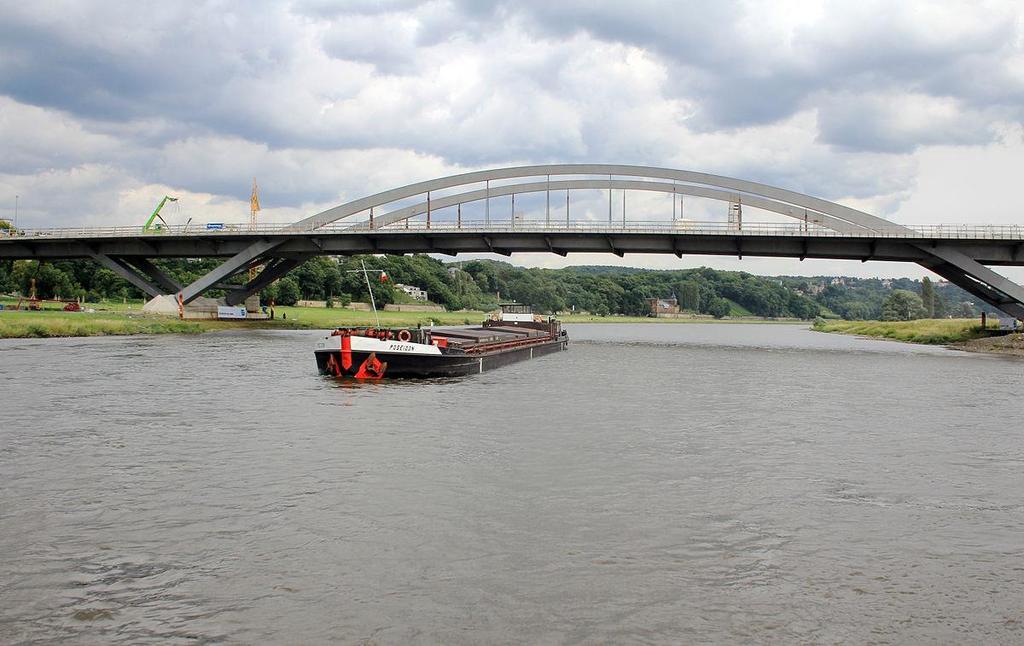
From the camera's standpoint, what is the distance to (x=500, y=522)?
9867mm

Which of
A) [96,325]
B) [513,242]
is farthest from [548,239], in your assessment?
[96,325]

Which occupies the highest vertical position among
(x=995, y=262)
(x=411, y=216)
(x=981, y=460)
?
(x=411, y=216)

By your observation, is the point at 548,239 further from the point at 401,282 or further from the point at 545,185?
the point at 401,282

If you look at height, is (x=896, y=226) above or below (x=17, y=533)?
above

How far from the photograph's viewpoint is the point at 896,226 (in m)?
53.4

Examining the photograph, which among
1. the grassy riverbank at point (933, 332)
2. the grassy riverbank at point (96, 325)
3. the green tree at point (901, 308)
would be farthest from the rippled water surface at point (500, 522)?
the green tree at point (901, 308)

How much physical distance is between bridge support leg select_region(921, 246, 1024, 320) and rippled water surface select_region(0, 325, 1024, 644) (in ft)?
113

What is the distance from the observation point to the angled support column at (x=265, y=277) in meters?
72.7

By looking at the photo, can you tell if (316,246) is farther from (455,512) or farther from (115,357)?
(455,512)

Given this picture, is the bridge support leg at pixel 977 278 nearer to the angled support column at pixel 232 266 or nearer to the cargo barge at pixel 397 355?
the cargo barge at pixel 397 355

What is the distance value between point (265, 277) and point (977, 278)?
56.1 meters

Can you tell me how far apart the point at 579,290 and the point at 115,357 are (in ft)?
532

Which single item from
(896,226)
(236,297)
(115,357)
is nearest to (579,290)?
(236,297)

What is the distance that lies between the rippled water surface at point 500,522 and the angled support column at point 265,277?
170 ft
